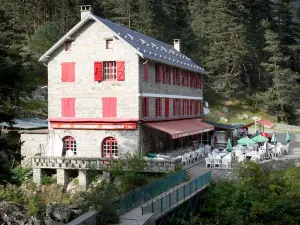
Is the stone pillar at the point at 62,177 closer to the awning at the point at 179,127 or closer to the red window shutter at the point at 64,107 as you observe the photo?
the red window shutter at the point at 64,107

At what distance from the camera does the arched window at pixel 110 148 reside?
2838 cm

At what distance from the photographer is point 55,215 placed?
1852 centimetres

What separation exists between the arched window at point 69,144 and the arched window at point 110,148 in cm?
224

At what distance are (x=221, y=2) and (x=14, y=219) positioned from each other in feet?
162

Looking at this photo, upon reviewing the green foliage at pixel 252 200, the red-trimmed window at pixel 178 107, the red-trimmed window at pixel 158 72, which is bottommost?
Answer: the green foliage at pixel 252 200

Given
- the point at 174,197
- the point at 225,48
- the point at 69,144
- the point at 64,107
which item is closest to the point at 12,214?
the point at 174,197

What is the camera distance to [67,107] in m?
29.7

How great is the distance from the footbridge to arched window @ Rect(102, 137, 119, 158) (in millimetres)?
6218

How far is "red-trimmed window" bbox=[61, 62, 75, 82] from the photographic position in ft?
97.1

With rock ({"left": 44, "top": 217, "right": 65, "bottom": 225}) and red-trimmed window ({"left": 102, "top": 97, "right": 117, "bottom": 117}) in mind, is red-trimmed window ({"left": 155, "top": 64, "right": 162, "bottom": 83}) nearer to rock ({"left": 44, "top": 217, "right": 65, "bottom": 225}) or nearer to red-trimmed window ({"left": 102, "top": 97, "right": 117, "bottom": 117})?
red-trimmed window ({"left": 102, "top": 97, "right": 117, "bottom": 117})

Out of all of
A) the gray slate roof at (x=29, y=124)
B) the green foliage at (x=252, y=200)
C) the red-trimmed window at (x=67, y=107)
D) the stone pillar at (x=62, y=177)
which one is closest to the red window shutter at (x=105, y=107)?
the red-trimmed window at (x=67, y=107)

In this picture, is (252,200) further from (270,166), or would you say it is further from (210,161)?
(270,166)

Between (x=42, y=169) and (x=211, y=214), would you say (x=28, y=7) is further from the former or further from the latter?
(x=211, y=214)

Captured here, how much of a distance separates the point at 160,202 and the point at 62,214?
428 cm
